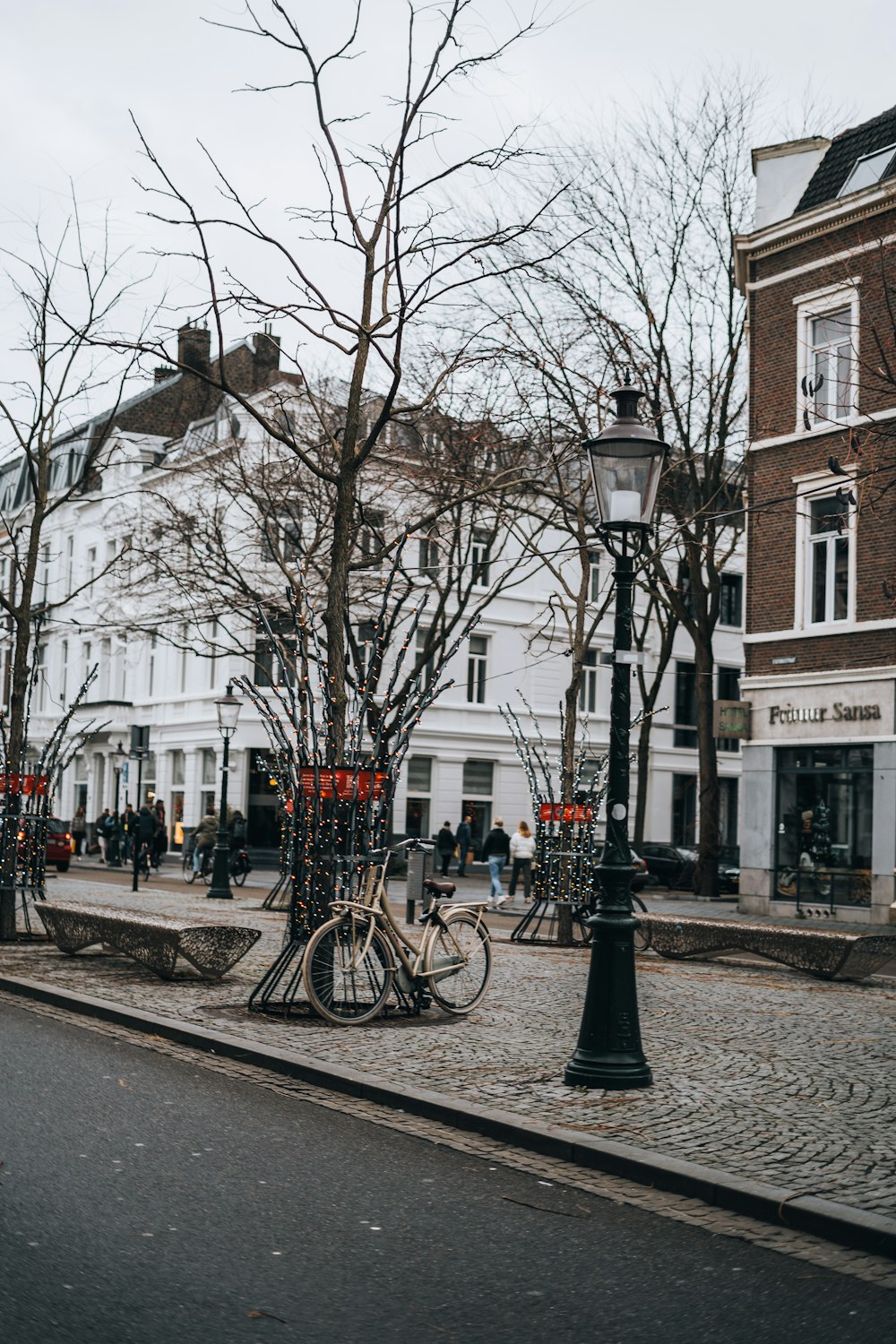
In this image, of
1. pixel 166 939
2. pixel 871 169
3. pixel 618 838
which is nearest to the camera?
pixel 618 838

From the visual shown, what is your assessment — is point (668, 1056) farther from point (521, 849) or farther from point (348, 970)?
point (521, 849)

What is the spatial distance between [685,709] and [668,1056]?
46.6 m

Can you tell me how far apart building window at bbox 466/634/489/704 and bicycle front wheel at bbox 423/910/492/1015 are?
38474 millimetres

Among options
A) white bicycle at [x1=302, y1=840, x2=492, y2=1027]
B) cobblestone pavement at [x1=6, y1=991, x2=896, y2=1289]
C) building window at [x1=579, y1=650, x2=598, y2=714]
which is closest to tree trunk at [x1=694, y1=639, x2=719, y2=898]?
building window at [x1=579, y1=650, x2=598, y2=714]

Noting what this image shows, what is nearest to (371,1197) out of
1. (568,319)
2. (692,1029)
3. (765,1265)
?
(765,1265)

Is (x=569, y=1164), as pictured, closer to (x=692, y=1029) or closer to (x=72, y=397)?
(x=692, y=1029)

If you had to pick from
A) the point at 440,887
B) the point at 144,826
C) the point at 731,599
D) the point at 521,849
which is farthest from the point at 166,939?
the point at 731,599

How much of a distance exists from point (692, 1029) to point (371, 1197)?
521cm

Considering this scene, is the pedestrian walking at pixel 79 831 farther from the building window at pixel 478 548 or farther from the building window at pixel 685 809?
the building window at pixel 685 809

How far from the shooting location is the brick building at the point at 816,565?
24.5 m

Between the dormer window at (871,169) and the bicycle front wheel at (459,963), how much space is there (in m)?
18.6

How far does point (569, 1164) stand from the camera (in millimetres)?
6816

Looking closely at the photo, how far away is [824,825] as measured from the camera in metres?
25.7

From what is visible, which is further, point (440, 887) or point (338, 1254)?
point (440, 887)
